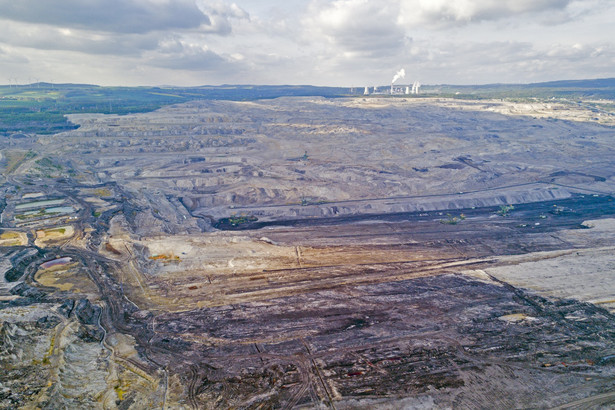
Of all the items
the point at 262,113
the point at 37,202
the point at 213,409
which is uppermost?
the point at 262,113

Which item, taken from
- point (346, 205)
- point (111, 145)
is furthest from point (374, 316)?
point (111, 145)

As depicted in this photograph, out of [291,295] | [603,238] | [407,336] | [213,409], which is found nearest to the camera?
[213,409]

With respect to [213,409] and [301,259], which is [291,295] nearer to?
[301,259]

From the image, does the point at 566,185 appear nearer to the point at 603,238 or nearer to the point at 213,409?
the point at 603,238

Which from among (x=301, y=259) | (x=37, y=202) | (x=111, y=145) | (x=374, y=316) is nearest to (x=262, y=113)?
(x=111, y=145)

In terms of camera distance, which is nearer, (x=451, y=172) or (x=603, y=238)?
(x=603, y=238)

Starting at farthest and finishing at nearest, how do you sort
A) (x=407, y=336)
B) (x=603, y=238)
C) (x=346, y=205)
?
(x=346, y=205)
(x=603, y=238)
(x=407, y=336)

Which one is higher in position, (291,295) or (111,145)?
(111,145)
